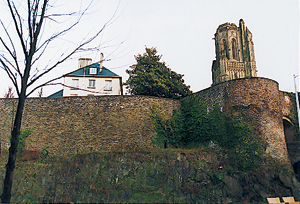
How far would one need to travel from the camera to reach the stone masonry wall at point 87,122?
18672 millimetres

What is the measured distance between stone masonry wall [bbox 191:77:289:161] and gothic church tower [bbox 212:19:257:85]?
31799 millimetres

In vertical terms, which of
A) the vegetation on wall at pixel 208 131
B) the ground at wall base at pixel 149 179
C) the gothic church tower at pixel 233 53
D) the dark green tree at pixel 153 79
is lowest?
the ground at wall base at pixel 149 179


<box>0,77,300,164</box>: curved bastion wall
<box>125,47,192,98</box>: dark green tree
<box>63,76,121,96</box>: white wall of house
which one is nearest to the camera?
<box>0,77,300,164</box>: curved bastion wall

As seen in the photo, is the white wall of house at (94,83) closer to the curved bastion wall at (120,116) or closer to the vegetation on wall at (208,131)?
the curved bastion wall at (120,116)

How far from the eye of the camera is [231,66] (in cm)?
5009

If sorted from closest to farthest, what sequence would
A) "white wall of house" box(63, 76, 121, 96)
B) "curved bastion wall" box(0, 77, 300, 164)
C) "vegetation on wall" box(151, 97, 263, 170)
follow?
"vegetation on wall" box(151, 97, 263, 170) → "curved bastion wall" box(0, 77, 300, 164) → "white wall of house" box(63, 76, 121, 96)

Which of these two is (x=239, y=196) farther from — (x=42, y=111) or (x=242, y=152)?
(x=42, y=111)

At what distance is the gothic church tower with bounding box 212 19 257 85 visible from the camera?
50.0 meters

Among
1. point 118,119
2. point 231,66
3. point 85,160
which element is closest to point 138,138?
point 118,119

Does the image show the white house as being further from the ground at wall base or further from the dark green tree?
the ground at wall base

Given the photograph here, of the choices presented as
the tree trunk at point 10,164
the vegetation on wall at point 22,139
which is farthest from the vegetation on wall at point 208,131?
the tree trunk at point 10,164

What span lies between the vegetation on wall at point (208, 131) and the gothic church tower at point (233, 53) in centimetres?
3212

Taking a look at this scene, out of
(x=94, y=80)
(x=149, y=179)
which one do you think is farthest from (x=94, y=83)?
(x=149, y=179)

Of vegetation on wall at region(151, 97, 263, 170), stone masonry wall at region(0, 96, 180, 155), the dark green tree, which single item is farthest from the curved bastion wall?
the dark green tree
